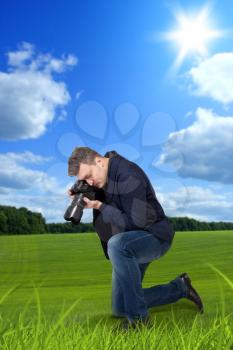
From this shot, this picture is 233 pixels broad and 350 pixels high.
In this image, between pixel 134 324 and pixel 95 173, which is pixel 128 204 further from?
pixel 134 324

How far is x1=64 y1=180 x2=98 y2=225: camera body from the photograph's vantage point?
193 inches

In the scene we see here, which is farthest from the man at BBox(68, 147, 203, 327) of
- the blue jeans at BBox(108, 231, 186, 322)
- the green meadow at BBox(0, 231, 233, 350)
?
the green meadow at BBox(0, 231, 233, 350)

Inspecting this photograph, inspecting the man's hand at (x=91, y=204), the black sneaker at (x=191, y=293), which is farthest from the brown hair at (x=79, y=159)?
the black sneaker at (x=191, y=293)

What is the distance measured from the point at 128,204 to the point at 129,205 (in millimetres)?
14

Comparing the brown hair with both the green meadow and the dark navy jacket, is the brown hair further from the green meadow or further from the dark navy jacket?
the green meadow

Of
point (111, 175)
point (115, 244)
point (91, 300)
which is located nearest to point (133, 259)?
point (115, 244)

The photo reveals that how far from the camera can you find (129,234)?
200 inches

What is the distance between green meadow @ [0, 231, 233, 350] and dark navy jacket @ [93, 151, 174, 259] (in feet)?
2.23

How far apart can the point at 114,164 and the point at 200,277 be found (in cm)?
827

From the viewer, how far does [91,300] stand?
7.68 meters

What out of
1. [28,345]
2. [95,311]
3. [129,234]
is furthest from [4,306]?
[28,345]

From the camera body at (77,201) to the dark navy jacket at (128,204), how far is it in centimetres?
19

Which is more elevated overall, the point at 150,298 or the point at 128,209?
the point at 128,209

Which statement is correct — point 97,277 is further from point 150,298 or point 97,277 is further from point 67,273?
point 150,298
